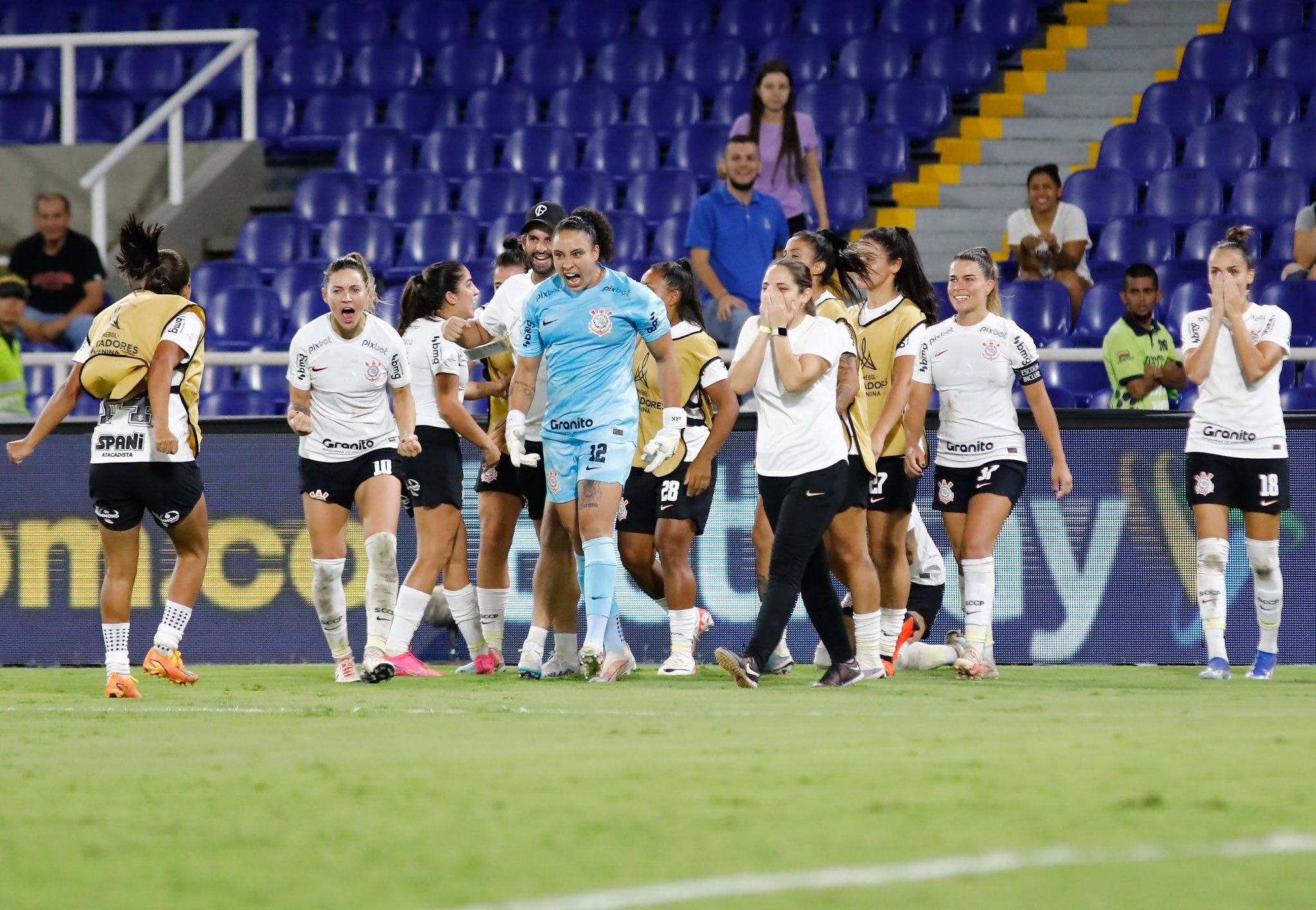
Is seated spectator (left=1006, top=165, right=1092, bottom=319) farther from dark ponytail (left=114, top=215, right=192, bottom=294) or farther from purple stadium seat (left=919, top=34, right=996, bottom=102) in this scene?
dark ponytail (left=114, top=215, right=192, bottom=294)

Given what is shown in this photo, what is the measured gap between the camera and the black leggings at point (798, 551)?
802cm

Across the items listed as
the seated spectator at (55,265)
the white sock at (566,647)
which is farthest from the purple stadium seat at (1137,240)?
the seated spectator at (55,265)

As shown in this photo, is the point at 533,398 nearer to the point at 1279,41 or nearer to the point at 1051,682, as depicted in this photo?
the point at 1051,682

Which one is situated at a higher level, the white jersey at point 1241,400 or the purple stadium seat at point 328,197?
the purple stadium seat at point 328,197

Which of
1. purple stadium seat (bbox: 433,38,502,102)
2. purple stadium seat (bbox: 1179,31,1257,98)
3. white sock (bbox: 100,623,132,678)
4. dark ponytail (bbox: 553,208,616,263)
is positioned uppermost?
purple stadium seat (bbox: 433,38,502,102)

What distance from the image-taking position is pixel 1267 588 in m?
9.27

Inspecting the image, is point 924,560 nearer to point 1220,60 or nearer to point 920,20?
point 1220,60

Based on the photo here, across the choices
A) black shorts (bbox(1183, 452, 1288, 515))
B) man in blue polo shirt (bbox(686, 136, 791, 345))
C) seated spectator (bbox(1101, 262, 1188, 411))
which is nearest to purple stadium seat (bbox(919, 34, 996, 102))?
man in blue polo shirt (bbox(686, 136, 791, 345))

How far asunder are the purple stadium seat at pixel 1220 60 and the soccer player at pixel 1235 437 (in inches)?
268

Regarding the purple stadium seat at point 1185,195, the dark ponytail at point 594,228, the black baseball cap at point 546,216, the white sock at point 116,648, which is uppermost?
the purple stadium seat at point 1185,195

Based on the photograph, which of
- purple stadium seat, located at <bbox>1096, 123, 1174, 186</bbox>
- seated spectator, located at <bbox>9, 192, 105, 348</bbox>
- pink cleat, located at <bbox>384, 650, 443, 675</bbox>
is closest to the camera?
pink cleat, located at <bbox>384, 650, 443, 675</bbox>

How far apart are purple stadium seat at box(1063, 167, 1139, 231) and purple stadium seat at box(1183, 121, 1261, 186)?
1.89ft

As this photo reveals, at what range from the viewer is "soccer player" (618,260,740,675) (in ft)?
29.9

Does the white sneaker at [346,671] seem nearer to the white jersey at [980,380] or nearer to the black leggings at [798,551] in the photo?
the black leggings at [798,551]
